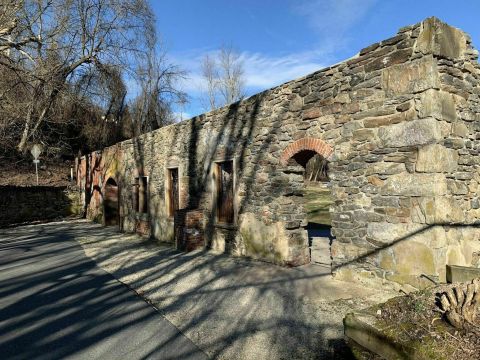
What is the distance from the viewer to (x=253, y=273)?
→ 6570 mm

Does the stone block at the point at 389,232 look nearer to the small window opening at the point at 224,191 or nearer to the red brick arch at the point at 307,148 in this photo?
the red brick arch at the point at 307,148

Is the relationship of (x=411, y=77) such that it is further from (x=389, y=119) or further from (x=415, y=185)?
(x=415, y=185)

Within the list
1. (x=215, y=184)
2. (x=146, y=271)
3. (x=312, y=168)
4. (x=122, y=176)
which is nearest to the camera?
(x=146, y=271)

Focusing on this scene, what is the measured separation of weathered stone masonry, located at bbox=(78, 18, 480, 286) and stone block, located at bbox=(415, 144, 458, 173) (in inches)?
0.5

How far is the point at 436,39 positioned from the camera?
15.8 ft

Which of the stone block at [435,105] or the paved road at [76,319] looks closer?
the paved road at [76,319]

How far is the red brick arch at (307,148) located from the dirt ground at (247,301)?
2.07m

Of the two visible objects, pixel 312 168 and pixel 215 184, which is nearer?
pixel 215 184

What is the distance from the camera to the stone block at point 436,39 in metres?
4.78

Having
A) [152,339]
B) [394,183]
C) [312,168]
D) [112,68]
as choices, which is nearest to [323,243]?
[394,183]

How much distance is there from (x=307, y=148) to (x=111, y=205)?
1184cm

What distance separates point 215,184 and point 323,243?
310cm

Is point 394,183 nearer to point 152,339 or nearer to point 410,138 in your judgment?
point 410,138

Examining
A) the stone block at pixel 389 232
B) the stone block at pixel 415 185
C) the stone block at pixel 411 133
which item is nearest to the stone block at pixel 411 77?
the stone block at pixel 411 133
